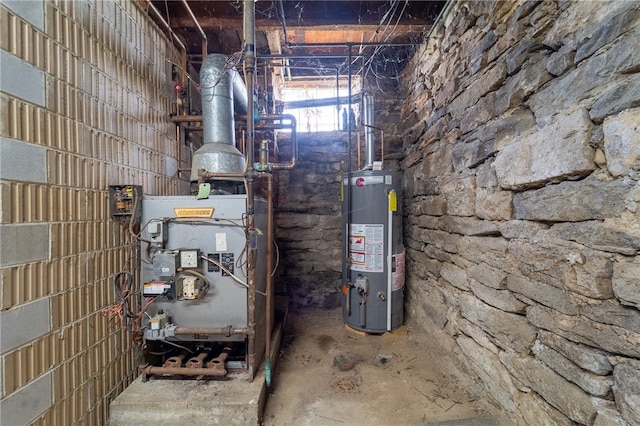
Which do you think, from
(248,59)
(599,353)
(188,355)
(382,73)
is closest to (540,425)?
(599,353)

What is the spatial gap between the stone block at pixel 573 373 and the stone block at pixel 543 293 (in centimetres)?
19

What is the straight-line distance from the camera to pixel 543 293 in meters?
1.12

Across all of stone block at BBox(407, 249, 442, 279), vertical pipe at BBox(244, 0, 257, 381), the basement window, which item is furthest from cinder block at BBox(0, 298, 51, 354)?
the basement window

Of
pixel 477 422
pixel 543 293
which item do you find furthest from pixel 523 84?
pixel 477 422

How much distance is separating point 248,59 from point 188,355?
189 centimetres

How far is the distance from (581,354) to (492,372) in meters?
0.60

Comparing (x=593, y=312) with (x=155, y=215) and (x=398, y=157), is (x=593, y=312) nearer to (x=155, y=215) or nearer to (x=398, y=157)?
(x=155, y=215)

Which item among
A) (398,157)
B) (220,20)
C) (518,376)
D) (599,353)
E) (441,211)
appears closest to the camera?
(599,353)

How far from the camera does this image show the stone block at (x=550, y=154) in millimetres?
938

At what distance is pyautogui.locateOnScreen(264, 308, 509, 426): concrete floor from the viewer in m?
1.46

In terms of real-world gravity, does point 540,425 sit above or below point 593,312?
below

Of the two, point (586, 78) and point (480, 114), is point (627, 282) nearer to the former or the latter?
point (586, 78)

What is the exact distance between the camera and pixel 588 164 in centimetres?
92

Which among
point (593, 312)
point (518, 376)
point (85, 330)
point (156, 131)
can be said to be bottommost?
point (518, 376)
